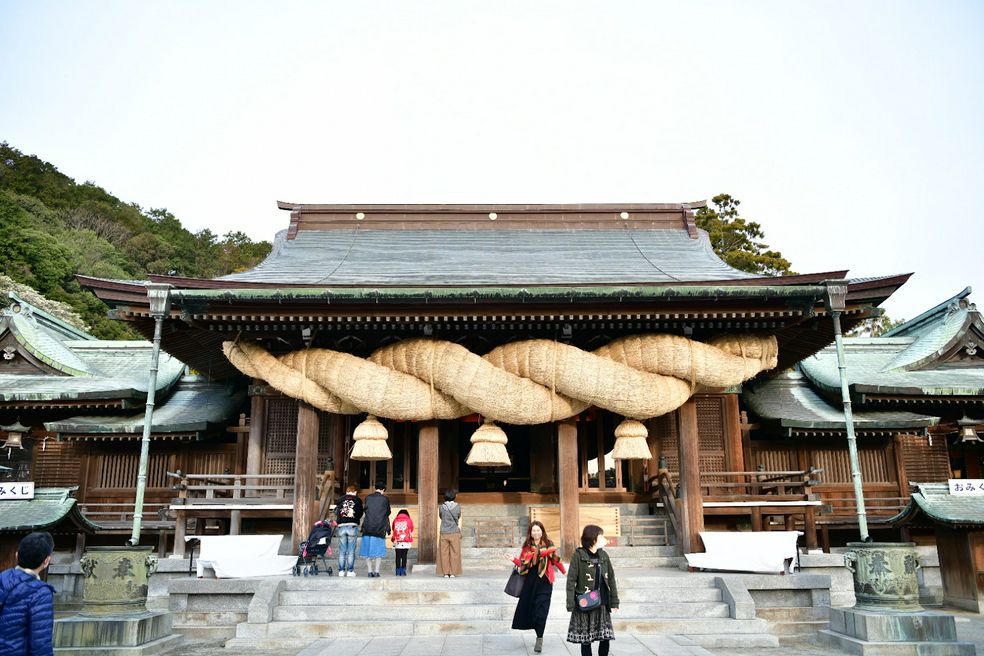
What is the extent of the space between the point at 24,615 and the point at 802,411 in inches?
557

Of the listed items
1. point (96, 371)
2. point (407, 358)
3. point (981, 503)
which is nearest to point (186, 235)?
point (96, 371)

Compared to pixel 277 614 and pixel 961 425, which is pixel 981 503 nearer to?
pixel 961 425

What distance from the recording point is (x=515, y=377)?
11367 mm

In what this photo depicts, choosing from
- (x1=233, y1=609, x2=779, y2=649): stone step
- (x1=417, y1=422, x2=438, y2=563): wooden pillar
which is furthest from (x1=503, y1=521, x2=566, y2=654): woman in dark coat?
(x1=417, y1=422, x2=438, y2=563): wooden pillar

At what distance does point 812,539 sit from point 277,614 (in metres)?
8.55

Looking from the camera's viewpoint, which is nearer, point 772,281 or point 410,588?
point 410,588

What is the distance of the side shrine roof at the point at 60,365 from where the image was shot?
46.9 ft

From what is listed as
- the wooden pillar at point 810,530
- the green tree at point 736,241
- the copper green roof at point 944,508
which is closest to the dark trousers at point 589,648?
the wooden pillar at point 810,530

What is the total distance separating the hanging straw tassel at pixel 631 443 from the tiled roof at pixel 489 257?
254 cm

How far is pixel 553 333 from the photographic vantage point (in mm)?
11836

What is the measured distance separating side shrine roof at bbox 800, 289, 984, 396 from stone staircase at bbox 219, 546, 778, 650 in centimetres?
700

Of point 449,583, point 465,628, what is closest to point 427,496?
point 449,583

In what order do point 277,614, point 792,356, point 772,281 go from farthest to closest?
point 792,356 → point 772,281 → point 277,614

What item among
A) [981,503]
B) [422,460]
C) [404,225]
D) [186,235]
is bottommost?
[981,503]
